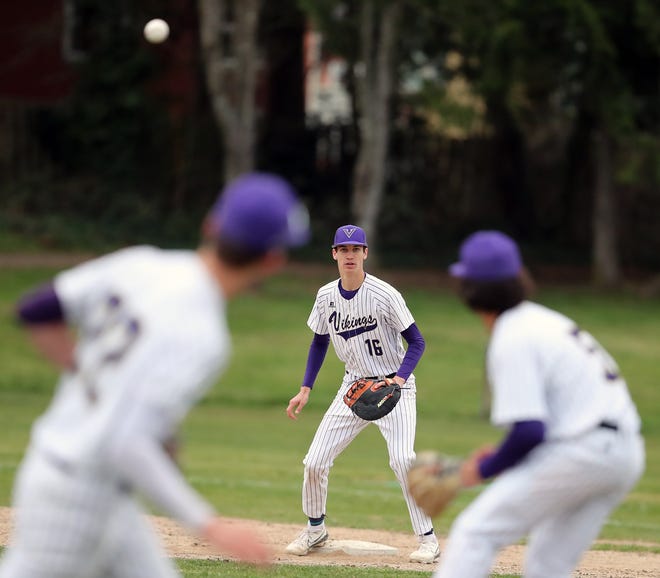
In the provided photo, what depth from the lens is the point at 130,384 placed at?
392 cm

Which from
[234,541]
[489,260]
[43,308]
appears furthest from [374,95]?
[234,541]

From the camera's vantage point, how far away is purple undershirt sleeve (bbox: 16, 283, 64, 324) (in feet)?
13.8

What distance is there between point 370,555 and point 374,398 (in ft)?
3.82

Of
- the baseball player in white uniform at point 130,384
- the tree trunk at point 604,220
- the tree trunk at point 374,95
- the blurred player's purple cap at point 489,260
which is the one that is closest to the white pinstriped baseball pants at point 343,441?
the blurred player's purple cap at point 489,260

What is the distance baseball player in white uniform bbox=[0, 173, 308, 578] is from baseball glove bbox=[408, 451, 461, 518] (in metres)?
1.18

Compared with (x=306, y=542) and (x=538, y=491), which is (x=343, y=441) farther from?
(x=538, y=491)

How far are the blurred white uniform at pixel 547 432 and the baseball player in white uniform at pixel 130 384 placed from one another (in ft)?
3.19

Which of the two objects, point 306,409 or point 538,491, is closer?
point 538,491

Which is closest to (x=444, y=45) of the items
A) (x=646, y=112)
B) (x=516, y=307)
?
(x=646, y=112)

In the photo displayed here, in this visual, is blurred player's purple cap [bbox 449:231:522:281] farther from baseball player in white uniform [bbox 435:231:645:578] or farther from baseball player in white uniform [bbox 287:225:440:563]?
baseball player in white uniform [bbox 287:225:440:563]

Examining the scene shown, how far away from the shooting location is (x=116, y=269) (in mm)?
4188

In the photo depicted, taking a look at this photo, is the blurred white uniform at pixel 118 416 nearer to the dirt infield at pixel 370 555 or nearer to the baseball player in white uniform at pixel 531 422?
the baseball player in white uniform at pixel 531 422

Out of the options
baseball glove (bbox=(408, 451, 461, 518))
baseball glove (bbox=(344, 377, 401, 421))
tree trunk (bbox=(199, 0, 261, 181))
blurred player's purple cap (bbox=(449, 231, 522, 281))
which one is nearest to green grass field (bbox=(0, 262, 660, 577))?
baseball glove (bbox=(344, 377, 401, 421))

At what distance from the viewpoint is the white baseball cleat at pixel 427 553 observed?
869 centimetres
